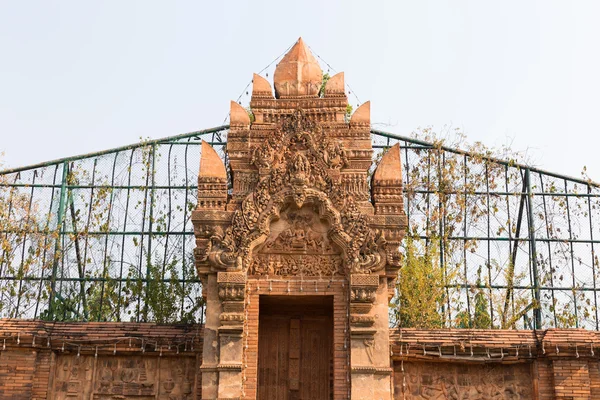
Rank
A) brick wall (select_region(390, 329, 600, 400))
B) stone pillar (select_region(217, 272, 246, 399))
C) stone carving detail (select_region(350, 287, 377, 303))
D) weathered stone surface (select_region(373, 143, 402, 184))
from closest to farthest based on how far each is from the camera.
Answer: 1. stone pillar (select_region(217, 272, 246, 399))
2. stone carving detail (select_region(350, 287, 377, 303))
3. weathered stone surface (select_region(373, 143, 402, 184))
4. brick wall (select_region(390, 329, 600, 400))

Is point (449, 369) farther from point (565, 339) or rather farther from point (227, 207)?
point (227, 207)

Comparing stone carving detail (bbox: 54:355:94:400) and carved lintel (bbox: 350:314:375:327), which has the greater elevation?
carved lintel (bbox: 350:314:375:327)

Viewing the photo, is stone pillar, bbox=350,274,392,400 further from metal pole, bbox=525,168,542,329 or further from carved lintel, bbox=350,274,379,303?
metal pole, bbox=525,168,542,329

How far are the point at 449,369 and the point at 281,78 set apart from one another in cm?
625

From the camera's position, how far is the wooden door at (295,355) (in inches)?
600

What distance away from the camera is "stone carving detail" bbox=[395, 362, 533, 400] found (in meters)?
15.3

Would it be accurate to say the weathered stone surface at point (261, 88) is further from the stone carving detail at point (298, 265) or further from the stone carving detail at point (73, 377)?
the stone carving detail at point (73, 377)

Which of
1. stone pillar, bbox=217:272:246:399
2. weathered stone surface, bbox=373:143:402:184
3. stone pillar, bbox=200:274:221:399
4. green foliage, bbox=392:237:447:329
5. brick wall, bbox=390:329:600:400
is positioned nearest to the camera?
stone pillar, bbox=217:272:246:399

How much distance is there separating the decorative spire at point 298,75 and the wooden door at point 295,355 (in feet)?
13.0

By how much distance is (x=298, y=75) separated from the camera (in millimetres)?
15711

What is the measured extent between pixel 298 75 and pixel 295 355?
5.19 meters

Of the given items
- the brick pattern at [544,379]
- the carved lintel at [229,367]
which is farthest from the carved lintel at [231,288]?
the brick pattern at [544,379]

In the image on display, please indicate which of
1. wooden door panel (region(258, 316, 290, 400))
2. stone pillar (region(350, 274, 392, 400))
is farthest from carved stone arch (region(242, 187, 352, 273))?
wooden door panel (region(258, 316, 290, 400))

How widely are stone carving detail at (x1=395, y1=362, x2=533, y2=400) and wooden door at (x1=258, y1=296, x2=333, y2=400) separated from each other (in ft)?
4.61
